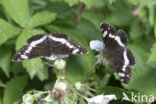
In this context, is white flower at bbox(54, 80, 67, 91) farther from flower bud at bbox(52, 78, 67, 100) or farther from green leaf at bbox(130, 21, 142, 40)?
green leaf at bbox(130, 21, 142, 40)

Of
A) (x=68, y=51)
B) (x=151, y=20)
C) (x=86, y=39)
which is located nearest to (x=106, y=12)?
(x=151, y=20)

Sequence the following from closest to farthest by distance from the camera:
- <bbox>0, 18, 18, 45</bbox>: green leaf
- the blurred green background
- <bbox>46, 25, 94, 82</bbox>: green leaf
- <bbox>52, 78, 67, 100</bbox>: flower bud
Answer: <bbox>52, 78, 67, 100</bbox>: flower bud → the blurred green background → <bbox>0, 18, 18, 45</bbox>: green leaf → <bbox>46, 25, 94, 82</bbox>: green leaf

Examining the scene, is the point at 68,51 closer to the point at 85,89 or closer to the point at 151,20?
the point at 85,89

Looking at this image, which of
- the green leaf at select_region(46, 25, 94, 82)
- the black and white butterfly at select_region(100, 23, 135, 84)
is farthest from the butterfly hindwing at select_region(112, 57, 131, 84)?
the green leaf at select_region(46, 25, 94, 82)

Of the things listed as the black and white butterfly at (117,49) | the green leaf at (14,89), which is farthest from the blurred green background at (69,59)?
the black and white butterfly at (117,49)

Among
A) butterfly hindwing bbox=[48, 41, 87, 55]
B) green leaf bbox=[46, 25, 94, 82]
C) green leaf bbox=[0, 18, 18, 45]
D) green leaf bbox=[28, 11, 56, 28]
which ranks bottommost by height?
butterfly hindwing bbox=[48, 41, 87, 55]

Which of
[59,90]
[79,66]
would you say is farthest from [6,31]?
[59,90]
